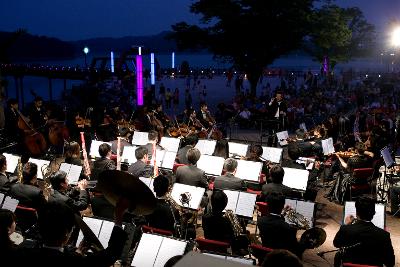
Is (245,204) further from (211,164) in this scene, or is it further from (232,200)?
(211,164)

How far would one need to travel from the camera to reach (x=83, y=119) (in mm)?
16375

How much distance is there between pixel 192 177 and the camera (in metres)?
9.10

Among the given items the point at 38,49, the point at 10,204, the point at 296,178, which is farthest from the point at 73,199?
the point at 38,49

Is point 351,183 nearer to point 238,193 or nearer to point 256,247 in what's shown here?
point 238,193

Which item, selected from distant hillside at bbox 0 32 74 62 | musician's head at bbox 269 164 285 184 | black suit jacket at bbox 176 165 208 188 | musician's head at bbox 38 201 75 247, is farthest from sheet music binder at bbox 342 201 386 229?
distant hillside at bbox 0 32 74 62

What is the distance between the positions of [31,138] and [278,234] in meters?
9.96

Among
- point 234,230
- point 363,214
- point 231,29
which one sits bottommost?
point 234,230

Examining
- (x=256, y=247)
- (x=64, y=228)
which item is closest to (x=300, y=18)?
(x=256, y=247)

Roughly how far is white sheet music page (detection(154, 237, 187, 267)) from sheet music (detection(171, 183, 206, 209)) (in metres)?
2.14

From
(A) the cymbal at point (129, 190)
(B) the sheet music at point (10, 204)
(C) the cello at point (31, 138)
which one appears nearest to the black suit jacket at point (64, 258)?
(A) the cymbal at point (129, 190)

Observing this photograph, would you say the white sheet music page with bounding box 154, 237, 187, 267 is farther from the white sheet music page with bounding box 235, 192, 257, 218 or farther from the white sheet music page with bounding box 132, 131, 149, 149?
the white sheet music page with bounding box 132, 131, 149, 149

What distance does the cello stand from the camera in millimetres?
13930

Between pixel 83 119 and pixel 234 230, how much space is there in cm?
1037

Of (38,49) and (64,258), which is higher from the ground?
(38,49)
